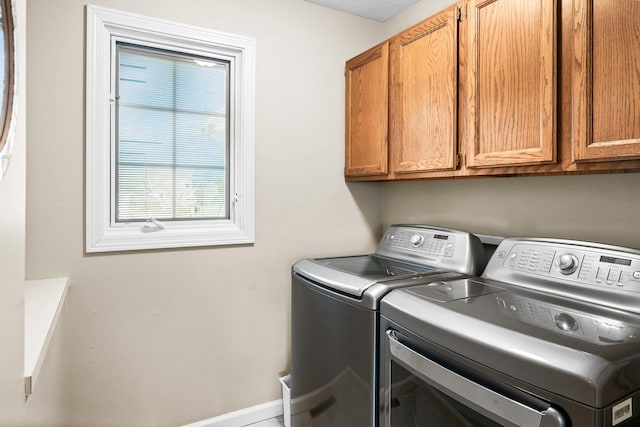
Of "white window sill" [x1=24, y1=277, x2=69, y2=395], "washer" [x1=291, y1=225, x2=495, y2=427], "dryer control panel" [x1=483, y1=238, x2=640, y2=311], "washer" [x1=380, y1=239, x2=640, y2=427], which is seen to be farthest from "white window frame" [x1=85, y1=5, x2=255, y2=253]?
"dryer control panel" [x1=483, y1=238, x2=640, y2=311]

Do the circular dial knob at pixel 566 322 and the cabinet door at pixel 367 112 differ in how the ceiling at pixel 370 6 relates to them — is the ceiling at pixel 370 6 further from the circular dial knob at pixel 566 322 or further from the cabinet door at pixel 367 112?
the circular dial knob at pixel 566 322

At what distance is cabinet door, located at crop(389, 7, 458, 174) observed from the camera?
1560 mm

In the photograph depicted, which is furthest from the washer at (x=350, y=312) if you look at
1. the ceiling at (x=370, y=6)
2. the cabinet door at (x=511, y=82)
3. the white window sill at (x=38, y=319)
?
the ceiling at (x=370, y=6)

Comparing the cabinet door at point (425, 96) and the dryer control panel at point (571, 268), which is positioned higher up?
the cabinet door at point (425, 96)

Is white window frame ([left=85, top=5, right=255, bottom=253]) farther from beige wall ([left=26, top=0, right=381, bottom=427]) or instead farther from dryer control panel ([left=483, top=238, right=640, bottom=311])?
dryer control panel ([left=483, top=238, right=640, bottom=311])

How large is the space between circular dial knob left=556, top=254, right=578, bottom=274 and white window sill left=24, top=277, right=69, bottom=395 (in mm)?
1536

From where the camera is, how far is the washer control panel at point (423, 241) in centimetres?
172

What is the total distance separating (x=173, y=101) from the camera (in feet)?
6.24

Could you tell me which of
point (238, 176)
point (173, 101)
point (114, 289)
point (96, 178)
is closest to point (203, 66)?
point (173, 101)

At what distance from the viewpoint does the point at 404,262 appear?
6.23 feet

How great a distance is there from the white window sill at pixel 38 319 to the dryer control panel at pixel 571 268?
1.46 meters

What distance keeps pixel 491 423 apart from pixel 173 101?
6.23 feet

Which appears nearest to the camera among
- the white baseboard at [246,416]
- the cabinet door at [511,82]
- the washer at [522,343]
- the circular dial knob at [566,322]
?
the washer at [522,343]

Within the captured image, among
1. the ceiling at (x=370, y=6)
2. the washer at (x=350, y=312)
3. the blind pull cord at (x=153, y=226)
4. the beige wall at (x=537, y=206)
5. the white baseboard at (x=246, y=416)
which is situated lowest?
the white baseboard at (x=246, y=416)
